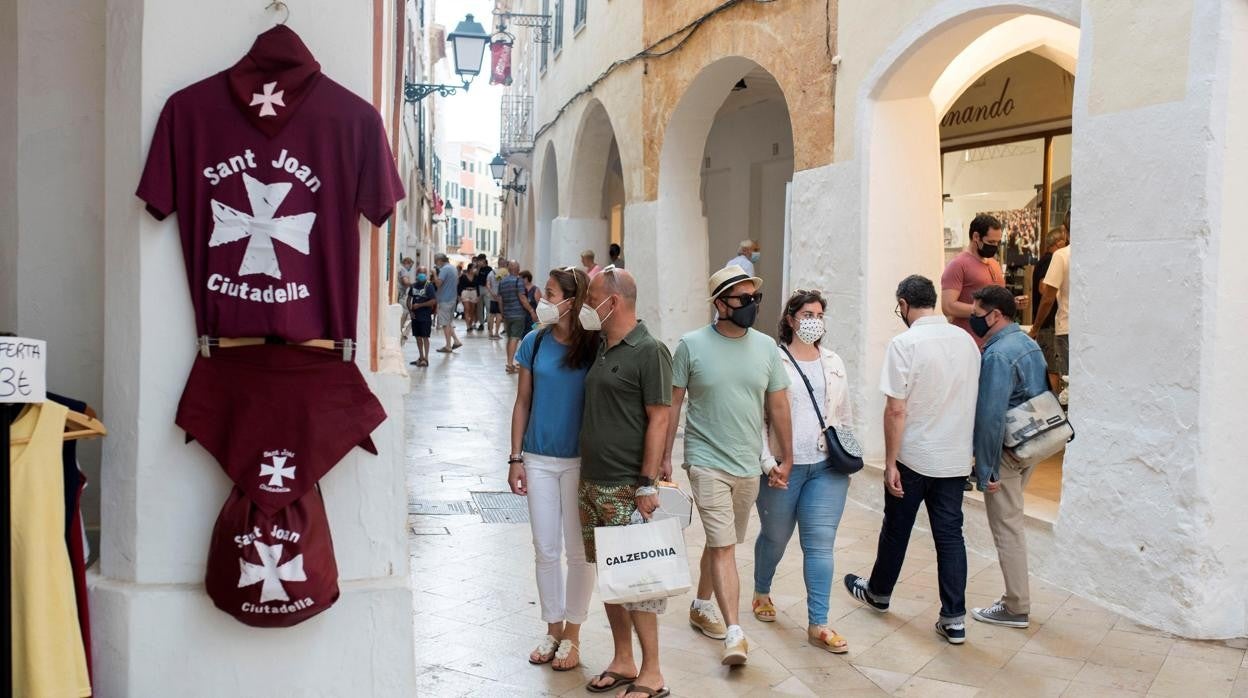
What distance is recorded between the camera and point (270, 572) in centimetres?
360

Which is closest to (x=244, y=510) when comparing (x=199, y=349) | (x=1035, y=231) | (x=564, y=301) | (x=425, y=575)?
(x=199, y=349)

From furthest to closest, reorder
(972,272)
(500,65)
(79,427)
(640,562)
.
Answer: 1. (500,65)
2. (972,272)
3. (640,562)
4. (79,427)

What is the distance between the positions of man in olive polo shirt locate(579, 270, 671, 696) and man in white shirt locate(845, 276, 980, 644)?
145 centimetres

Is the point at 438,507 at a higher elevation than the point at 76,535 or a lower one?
lower

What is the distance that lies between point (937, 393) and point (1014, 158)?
6.28 m

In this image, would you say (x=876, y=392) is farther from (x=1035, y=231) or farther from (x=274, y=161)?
(x=274, y=161)

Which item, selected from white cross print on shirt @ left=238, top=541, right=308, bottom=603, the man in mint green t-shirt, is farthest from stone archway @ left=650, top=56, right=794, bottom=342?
white cross print on shirt @ left=238, top=541, right=308, bottom=603

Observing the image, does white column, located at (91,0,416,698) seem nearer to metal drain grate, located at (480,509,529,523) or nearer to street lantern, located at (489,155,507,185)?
metal drain grate, located at (480,509,529,523)

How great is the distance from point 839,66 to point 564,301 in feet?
15.4

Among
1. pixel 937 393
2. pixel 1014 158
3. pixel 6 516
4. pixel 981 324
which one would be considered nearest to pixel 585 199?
pixel 1014 158

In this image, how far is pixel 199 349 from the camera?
11.9 ft

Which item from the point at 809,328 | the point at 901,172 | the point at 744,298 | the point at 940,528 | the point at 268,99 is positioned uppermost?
the point at 901,172

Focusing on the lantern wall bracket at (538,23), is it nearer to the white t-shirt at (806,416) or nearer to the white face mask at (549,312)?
the white t-shirt at (806,416)

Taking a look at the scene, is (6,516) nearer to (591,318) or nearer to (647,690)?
(591,318)
